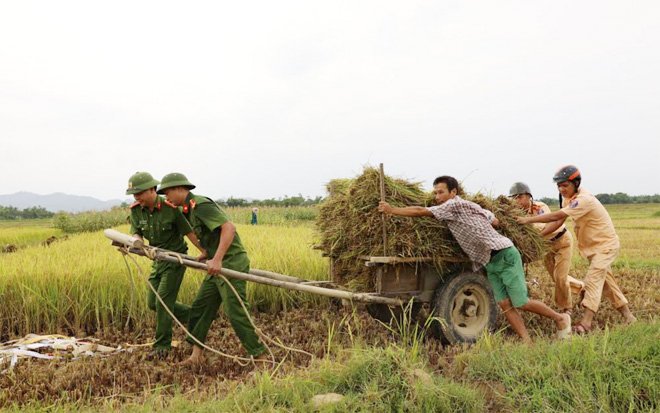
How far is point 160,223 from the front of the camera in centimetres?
437

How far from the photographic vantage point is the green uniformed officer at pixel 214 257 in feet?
12.6

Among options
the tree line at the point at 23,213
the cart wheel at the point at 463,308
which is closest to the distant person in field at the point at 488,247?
the cart wheel at the point at 463,308

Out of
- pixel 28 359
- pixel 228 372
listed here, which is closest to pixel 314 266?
pixel 228 372

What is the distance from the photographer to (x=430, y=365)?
3.61 m

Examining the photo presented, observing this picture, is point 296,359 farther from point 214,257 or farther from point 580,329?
point 580,329

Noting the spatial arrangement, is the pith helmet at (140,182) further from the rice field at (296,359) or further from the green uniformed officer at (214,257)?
the rice field at (296,359)

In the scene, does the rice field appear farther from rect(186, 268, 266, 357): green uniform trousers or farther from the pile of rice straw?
the pile of rice straw

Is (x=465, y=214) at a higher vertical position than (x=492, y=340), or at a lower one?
higher

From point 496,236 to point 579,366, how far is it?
129 cm

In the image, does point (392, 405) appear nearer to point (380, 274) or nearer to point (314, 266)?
point (380, 274)

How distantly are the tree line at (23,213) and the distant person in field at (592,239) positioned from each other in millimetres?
56724

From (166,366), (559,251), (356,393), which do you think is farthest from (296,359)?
(559,251)

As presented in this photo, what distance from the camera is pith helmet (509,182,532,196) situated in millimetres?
5254

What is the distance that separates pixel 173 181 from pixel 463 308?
2.91 metres
